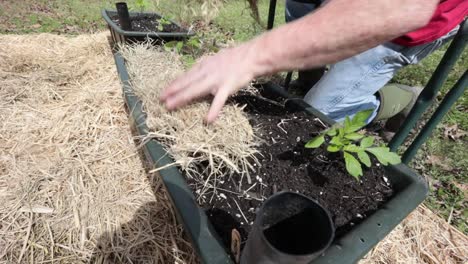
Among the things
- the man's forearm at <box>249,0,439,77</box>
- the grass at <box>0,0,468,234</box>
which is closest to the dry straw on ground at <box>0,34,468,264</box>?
the grass at <box>0,0,468,234</box>

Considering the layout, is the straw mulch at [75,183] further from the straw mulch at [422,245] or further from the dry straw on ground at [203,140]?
the straw mulch at [422,245]

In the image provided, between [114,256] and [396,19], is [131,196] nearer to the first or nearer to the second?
[114,256]

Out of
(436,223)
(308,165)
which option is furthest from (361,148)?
(436,223)

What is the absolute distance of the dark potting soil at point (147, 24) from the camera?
2.49m

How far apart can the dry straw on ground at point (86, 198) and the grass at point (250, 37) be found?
0.43 metres

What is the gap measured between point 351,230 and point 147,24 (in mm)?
2636

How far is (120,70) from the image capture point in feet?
5.17

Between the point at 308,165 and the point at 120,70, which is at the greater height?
the point at 120,70

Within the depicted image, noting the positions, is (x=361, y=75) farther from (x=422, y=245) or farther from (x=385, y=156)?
(x=422, y=245)

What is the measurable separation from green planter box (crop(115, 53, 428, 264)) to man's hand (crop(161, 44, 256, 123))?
253 millimetres

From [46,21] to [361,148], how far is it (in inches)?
186

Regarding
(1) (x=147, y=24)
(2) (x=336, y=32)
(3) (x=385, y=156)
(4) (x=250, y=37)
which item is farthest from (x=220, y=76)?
(4) (x=250, y=37)

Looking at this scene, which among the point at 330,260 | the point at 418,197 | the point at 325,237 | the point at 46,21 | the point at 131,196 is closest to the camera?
the point at 325,237

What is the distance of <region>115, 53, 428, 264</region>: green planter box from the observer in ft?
2.40
